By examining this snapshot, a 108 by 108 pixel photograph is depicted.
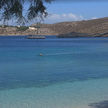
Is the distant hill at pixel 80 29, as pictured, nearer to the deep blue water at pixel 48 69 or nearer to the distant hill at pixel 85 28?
the distant hill at pixel 85 28

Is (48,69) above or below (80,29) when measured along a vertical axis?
below

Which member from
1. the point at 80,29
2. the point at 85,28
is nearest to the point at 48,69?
the point at 85,28

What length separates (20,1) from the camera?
546cm

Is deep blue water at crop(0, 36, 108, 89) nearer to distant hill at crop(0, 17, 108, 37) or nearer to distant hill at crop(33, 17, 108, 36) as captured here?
distant hill at crop(0, 17, 108, 37)

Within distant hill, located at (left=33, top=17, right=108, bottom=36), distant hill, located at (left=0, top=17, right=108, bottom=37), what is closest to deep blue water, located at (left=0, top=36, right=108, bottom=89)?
distant hill, located at (left=0, top=17, right=108, bottom=37)

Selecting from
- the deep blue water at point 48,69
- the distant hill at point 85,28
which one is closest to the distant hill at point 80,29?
the distant hill at point 85,28

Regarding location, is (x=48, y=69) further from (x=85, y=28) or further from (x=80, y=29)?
(x=80, y=29)

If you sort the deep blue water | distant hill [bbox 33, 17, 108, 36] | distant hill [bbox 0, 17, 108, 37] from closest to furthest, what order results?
1. the deep blue water
2. distant hill [bbox 33, 17, 108, 36]
3. distant hill [bbox 0, 17, 108, 37]

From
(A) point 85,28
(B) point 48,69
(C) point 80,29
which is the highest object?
(A) point 85,28

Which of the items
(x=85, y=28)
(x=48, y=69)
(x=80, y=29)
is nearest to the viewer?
(x=48, y=69)

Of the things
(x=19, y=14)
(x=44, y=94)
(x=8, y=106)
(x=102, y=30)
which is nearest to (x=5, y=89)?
(x=44, y=94)

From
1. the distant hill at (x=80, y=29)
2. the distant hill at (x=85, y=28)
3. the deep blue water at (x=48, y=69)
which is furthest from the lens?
the distant hill at (x=80, y=29)

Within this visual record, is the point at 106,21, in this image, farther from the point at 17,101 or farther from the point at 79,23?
the point at 17,101

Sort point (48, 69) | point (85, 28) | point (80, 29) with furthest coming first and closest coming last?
point (80, 29) → point (85, 28) → point (48, 69)
